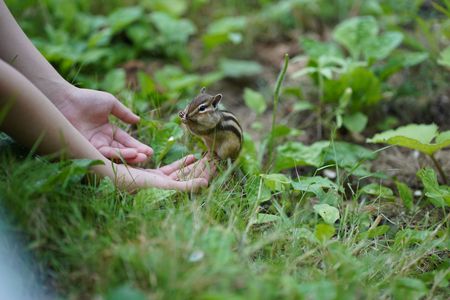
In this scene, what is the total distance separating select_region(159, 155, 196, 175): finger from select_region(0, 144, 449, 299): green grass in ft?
0.85

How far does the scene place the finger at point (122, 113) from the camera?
2.87 metres

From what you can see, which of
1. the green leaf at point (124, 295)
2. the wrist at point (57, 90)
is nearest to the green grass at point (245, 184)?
the green leaf at point (124, 295)

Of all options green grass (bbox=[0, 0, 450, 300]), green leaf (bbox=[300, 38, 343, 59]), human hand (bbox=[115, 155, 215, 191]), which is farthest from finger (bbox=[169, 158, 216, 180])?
green leaf (bbox=[300, 38, 343, 59])

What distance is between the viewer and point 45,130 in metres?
2.20

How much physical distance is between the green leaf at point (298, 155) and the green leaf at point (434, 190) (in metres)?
0.58

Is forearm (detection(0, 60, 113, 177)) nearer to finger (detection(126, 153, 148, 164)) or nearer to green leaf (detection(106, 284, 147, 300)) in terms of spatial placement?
finger (detection(126, 153, 148, 164))

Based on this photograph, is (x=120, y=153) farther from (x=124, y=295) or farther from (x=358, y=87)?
(x=358, y=87)

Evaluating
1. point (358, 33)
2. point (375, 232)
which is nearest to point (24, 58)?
point (375, 232)

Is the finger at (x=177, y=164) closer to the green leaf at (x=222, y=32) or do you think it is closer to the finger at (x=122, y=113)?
the finger at (x=122, y=113)

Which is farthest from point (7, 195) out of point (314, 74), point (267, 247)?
point (314, 74)

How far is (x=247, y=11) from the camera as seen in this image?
5.43 metres

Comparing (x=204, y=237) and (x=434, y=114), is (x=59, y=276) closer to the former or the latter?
(x=204, y=237)

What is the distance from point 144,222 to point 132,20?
295 centimetres

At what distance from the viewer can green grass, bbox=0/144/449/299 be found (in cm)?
184
